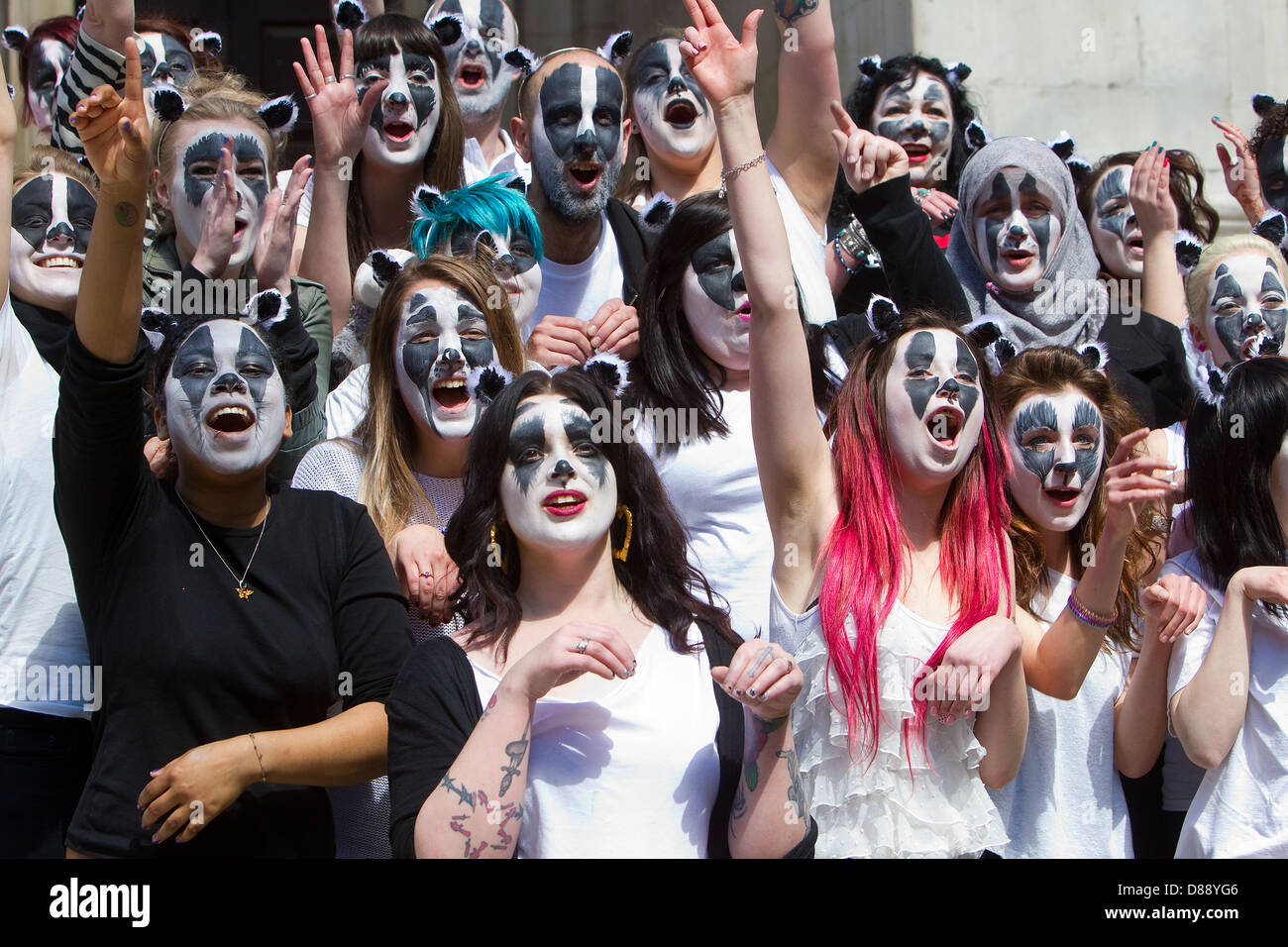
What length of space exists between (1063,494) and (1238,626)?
0.49 m

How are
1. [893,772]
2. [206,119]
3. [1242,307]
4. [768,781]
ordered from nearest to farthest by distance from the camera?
[768,781] < [893,772] < [206,119] < [1242,307]

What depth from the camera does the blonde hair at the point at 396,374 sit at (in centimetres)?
368

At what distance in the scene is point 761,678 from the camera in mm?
2752

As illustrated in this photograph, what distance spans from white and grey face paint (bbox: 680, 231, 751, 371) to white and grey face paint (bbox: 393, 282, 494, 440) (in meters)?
0.51

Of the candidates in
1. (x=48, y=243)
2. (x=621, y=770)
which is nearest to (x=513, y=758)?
(x=621, y=770)

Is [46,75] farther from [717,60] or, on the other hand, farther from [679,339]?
[717,60]

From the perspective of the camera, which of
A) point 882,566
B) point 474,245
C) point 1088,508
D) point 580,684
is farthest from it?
point 474,245

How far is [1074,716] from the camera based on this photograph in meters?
3.59

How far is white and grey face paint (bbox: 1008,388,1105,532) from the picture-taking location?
3725 millimetres

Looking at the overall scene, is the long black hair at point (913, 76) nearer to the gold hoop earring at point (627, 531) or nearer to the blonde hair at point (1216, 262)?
the blonde hair at point (1216, 262)

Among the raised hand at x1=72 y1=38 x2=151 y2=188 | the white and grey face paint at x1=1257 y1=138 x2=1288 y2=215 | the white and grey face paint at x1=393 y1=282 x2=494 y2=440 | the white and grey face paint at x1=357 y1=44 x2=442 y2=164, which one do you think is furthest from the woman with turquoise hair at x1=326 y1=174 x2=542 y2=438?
the white and grey face paint at x1=1257 y1=138 x2=1288 y2=215
